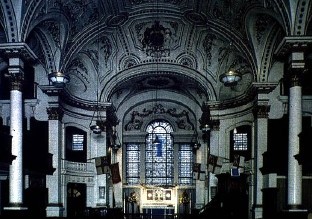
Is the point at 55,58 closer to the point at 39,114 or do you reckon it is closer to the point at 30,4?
the point at 39,114

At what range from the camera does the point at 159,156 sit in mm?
31094

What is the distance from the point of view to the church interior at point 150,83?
15906 mm

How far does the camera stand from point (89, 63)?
23.7m

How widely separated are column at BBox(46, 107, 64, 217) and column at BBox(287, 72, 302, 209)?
33.6 ft

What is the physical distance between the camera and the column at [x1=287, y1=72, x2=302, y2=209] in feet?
51.9

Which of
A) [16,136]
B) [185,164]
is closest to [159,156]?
[185,164]

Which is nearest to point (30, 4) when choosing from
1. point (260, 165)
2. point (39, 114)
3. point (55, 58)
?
point (55, 58)

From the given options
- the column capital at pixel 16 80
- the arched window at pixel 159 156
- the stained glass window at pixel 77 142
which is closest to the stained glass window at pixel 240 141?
the stained glass window at pixel 77 142

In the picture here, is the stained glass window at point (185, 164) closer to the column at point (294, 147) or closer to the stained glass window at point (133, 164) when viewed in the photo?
the stained glass window at point (133, 164)

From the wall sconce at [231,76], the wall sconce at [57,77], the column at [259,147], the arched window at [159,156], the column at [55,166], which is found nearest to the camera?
the wall sconce at [231,76]

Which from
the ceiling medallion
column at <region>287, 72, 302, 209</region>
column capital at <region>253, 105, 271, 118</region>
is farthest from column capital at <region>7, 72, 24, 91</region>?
column capital at <region>253, 105, 271, 118</region>

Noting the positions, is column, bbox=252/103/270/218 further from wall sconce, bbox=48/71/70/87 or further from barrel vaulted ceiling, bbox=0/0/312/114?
wall sconce, bbox=48/71/70/87

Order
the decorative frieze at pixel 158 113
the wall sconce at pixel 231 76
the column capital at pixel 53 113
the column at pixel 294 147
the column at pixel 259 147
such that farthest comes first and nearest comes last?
the decorative frieze at pixel 158 113, the column capital at pixel 53 113, the column at pixel 259 147, the column at pixel 294 147, the wall sconce at pixel 231 76

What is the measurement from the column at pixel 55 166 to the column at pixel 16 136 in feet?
15.8
